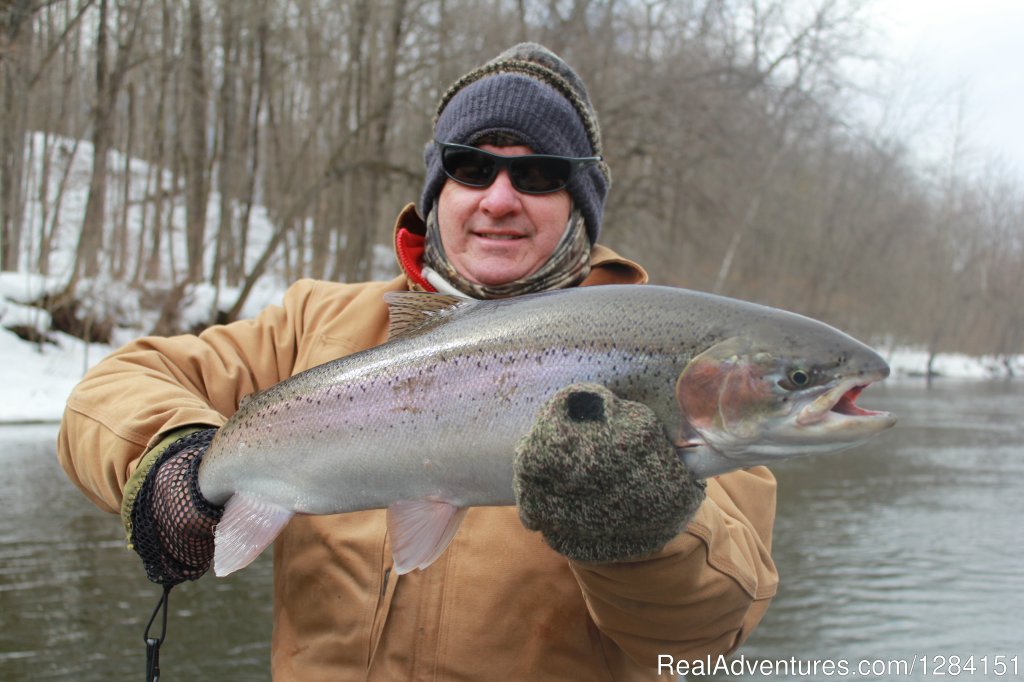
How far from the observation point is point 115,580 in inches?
237

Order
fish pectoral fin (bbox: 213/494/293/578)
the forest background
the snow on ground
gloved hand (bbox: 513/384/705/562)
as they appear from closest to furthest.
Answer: gloved hand (bbox: 513/384/705/562), fish pectoral fin (bbox: 213/494/293/578), the snow on ground, the forest background

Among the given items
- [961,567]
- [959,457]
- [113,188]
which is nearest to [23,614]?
[961,567]

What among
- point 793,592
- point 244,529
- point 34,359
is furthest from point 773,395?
point 34,359

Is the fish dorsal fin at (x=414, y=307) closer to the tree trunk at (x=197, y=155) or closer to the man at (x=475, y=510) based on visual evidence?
the man at (x=475, y=510)

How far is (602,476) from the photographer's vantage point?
162cm

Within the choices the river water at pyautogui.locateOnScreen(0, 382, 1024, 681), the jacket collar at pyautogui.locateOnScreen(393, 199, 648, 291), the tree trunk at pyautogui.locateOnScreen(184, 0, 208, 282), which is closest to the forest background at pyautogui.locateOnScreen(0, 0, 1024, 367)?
the tree trunk at pyautogui.locateOnScreen(184, 0, 208, 282)

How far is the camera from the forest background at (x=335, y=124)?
16500 mm

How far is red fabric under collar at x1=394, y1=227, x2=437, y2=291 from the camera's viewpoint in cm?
268

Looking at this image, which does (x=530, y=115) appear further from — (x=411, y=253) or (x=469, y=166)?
(x=411, y=253)

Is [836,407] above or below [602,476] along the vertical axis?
above

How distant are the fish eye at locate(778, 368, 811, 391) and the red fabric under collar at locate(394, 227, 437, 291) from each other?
125cm

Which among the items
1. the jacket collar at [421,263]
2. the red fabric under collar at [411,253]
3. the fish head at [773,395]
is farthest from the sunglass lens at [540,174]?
the fish head at [773,395]

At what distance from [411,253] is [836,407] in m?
1.56

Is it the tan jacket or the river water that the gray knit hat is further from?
the river water
